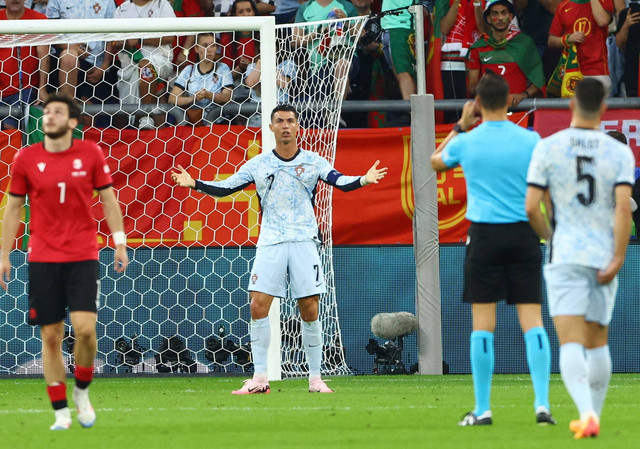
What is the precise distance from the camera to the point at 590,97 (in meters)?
6.26

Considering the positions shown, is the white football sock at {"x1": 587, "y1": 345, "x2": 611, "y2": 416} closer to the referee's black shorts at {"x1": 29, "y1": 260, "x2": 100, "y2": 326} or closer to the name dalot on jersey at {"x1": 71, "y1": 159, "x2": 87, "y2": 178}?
the referee's black shorts at {"x1": 29, "y1": 260, "x2": 100, "y2": 326}

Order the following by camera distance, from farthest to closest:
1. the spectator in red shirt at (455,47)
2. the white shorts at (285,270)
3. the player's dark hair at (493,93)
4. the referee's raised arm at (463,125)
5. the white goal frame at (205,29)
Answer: the spectator in red shirt at (455,47) < the white goal frame at (205,29) < the white shorts at (285,270) < the player's dark hair at (493,93) < the referee's raised arm at (463,125)

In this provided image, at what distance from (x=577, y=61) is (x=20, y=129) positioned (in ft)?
20.8

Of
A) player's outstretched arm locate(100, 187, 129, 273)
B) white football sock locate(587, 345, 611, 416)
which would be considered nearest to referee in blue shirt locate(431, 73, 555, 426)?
white football sock locate(587, 345, 611, 416)

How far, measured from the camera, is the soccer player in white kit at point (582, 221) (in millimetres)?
6168

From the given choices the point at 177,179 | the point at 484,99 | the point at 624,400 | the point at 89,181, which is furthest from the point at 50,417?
the point at 624,400

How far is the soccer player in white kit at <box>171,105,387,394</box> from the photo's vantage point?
10203 mm

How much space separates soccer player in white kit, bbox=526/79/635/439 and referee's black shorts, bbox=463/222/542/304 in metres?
0.60

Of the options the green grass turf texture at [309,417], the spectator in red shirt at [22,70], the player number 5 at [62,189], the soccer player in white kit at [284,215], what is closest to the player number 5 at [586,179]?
the green grass turf texture at [309,417]

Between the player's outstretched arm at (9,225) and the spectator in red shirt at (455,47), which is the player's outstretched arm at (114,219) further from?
the spectator in red shirt at (455,47)

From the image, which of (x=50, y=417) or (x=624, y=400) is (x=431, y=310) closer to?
(x=624, y=400)

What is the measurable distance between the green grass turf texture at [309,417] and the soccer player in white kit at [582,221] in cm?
54

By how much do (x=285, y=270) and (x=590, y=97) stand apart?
4.48 meters

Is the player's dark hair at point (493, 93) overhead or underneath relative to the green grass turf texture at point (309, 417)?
overhead
